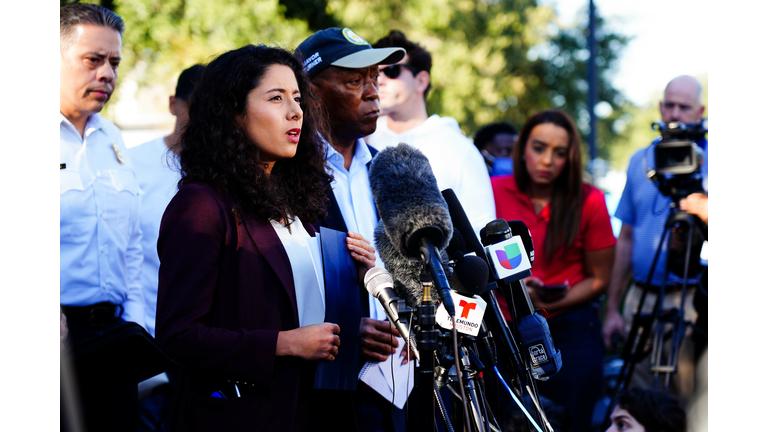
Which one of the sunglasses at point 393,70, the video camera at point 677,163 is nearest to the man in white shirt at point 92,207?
the sunglasses at point 393,70

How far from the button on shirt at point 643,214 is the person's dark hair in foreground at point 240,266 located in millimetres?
2844

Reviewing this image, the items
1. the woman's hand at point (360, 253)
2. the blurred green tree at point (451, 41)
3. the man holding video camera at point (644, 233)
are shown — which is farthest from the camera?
the blurred green tree at point (451, 41)

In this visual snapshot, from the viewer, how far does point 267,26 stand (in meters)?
9.75

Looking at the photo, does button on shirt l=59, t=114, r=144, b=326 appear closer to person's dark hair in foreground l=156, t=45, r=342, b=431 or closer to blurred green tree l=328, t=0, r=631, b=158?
person's dark hair in foreground l=156, t=45, r=342, b=431

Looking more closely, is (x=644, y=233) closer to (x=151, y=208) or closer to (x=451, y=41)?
(x=151, y=208)

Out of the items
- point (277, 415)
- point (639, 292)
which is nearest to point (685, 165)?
point (639, 292)

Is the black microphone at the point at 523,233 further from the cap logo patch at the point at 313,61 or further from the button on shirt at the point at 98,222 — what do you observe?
the button on shirt at the point at 98,222

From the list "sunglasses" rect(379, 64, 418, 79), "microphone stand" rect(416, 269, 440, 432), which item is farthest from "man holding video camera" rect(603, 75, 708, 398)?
"microphone stand" rect(416, 269, 440, 432)

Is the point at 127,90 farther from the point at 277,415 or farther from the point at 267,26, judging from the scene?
the point at 277,415

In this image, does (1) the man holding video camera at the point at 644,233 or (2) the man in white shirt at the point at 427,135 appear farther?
(1) the man holding video camera at the point at 644,233

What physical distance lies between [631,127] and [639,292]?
896 inches

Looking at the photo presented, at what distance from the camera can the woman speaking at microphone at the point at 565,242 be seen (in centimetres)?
389

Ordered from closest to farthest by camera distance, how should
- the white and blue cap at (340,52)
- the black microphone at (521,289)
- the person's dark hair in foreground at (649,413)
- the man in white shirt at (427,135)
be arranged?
1. the black microphone at (521,289)
2. the white and blue cap at (340,52)
3. the person's dark hair in foreground at (649,413)
4. the man in white shirt at (427,135)

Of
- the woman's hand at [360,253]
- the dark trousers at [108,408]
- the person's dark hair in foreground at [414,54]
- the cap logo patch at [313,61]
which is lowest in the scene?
the dark trousers at [108,408]
